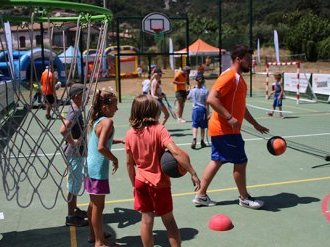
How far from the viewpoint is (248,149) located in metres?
9.75

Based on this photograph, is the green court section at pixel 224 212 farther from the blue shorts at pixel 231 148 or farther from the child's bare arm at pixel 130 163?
the child's bare arm at pixel 130 163

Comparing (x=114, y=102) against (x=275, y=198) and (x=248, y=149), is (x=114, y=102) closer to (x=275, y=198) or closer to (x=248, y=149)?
(x=275, y=198)

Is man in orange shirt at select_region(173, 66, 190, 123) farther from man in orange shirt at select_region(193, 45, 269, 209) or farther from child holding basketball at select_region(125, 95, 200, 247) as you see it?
child holding basketball at select_region(125, 95, 200, 247)

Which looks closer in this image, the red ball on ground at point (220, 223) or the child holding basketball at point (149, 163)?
the child holding basketball at point (149, 163)

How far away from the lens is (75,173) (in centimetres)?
519

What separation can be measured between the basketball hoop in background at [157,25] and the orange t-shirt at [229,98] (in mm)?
17127

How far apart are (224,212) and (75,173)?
6.24 ft

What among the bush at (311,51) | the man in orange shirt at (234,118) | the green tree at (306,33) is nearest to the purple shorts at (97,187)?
the man in orange shirt at (234,118)

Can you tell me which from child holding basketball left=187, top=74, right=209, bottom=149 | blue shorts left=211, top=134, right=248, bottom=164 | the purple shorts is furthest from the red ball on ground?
child holding basketball left=187, top=74, right=209, bottom=149

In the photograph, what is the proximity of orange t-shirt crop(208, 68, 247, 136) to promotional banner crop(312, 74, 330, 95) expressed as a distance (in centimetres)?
1474

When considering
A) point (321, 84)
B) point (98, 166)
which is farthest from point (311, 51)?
point (98, 166)

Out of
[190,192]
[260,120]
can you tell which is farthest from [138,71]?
[190,192]

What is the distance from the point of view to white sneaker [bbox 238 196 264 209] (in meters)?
5.87

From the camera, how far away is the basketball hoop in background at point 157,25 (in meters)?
22.4
